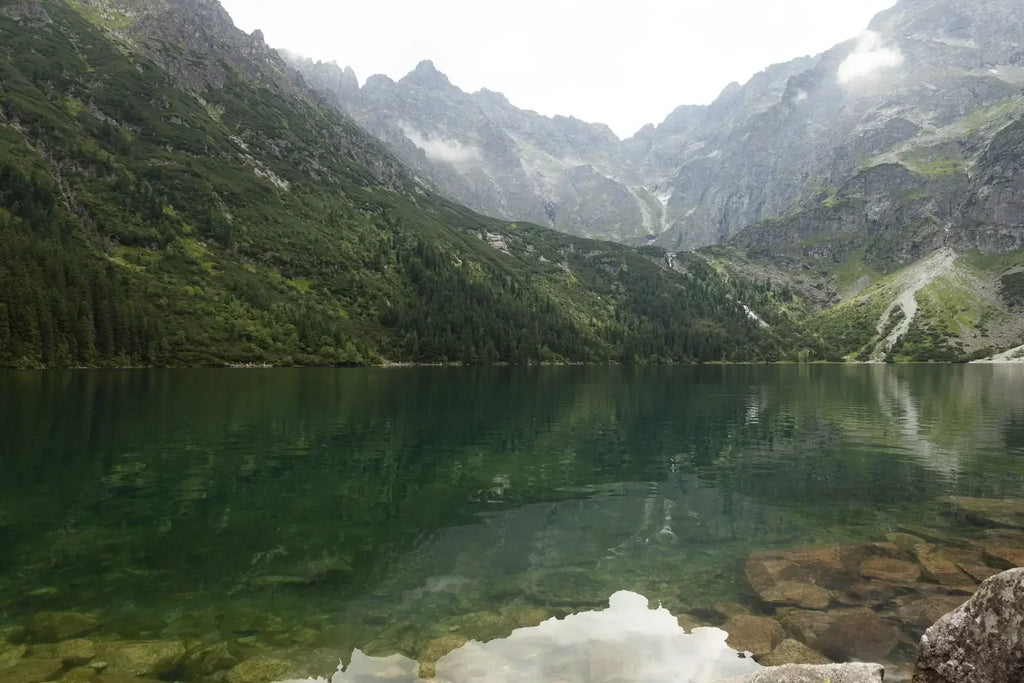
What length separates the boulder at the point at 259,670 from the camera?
15.1m

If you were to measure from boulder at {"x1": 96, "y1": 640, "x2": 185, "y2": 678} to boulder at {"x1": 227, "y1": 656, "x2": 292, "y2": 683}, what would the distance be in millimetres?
1586

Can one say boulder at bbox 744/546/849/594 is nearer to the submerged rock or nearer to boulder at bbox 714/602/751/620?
boulder at bbox 714/602/751/620

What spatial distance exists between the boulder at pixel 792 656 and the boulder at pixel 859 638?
1.58 ft

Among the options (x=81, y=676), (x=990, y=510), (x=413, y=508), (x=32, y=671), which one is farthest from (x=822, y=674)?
(x=990, y=510)

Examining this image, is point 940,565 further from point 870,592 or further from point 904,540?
point 870,592

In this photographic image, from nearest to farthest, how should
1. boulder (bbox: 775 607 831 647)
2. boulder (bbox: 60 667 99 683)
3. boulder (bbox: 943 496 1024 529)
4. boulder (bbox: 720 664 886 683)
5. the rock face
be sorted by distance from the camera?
the rock face < boulder (bbox: 720 664 886 683) < boulder (bbox: 60 667 99 683) < boulder (bbox: 775 607 831 647) < boulder (bbox: 943 496 1024 529)

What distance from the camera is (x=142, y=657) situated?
15.8 m

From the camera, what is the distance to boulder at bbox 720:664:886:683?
37.8ft

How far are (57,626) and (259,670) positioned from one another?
700 cm

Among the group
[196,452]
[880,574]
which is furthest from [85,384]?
[880,574]

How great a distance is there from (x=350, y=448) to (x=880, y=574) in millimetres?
38429

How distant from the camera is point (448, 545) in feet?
86.4

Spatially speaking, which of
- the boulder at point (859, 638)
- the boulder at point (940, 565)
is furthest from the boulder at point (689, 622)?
the boulder at point (940, 565)

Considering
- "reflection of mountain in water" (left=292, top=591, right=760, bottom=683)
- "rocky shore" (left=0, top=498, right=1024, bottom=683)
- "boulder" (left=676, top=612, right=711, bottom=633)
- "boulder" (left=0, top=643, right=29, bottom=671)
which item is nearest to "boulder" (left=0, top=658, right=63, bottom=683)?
"rocky shore" (left=0, top=498, right=1024, bottom=683)
